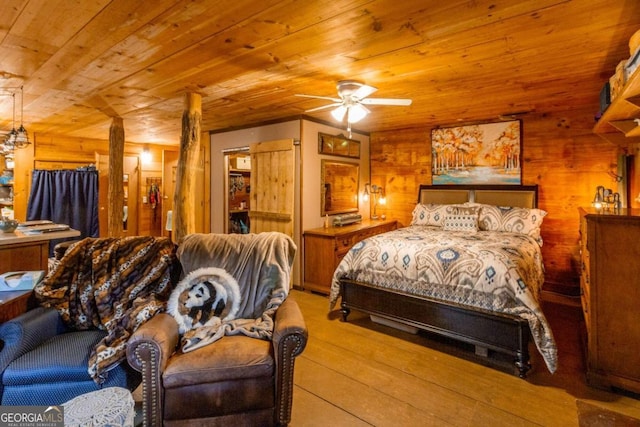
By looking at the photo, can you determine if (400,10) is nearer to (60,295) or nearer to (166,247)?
(166,247)

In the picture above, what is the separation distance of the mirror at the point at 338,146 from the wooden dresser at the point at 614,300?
3.15 meters

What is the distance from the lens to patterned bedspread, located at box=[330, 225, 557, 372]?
8.00 feet

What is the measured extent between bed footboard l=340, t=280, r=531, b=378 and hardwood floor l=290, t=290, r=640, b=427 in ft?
0.52

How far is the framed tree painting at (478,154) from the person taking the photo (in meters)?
4.51

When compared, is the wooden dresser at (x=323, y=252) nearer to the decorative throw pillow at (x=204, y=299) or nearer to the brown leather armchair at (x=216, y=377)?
the decorative throw pillow at (x=204, y=299)

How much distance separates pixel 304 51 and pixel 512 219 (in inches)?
128

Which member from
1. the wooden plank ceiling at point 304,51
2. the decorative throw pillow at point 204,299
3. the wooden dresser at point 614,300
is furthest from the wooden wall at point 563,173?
the decorative throw pillow at point 204,299

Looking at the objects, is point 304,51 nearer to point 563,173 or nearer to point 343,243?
point 343,243

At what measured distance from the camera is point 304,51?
7.67 feet

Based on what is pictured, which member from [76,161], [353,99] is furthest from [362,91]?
[76,161]

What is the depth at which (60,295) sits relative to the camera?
6.93 ft

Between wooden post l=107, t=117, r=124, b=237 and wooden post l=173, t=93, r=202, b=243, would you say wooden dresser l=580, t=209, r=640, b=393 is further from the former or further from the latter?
wooden post l=107, t=117, r=124, b=237

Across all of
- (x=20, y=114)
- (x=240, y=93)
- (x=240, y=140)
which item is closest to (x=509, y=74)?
(x=240, y=93)

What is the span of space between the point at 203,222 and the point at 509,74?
4.74m
